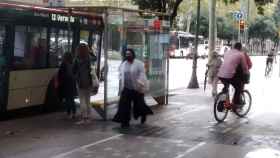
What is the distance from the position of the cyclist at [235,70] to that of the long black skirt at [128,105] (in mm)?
2278

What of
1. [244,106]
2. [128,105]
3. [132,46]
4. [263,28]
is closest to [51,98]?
[132,46]

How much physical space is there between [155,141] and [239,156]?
1.83m

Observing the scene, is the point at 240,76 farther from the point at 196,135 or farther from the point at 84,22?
the point at 84,22

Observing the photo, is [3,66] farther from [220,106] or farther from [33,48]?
[220,106]

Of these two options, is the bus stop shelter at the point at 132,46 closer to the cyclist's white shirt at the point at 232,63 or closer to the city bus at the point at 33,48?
the city bus at the point at 33,48

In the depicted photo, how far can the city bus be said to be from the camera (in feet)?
43.3

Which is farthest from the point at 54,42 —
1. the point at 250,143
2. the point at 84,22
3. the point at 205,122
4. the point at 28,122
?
the point at 250,143

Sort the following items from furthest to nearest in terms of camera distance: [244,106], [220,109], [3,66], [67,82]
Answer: [244,106]
[67,82]
[220,109]
[3,66]

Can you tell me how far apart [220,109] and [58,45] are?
4.41m

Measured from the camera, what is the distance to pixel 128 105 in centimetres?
1248

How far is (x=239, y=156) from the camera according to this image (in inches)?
370

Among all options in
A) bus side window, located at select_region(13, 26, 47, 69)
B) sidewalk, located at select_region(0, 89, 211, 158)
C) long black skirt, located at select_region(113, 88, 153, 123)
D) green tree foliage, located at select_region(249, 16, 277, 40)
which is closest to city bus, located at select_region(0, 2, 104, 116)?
bus side window, located at select_region(13, 26, 47, 69)

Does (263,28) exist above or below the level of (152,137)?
above

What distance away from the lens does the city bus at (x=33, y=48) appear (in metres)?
13.2
